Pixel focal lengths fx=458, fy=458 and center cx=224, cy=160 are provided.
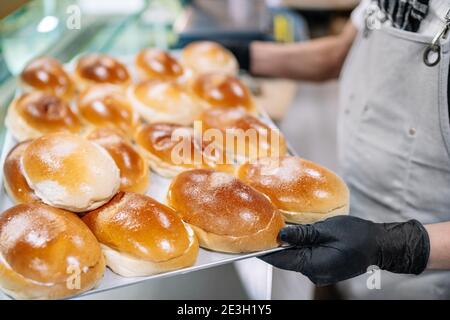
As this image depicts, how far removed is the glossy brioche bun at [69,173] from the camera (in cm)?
111

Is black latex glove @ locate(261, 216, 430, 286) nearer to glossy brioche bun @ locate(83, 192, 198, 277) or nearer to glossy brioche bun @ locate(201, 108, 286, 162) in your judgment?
glossy brioche bun @ locate(83, 192, 198, 277)

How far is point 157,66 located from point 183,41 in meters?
0.79

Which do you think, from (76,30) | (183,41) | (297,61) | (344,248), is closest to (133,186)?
(344,248)

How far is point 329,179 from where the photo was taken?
130cm

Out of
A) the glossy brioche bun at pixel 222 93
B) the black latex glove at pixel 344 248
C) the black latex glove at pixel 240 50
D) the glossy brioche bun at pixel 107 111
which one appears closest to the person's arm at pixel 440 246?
the black latex glove at pixel 344 248

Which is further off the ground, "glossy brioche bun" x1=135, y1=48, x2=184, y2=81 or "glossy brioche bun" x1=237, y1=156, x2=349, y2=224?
"glossy brioche bun" x1=135, y1=48, x2=184, y2=81

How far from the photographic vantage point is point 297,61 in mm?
2457

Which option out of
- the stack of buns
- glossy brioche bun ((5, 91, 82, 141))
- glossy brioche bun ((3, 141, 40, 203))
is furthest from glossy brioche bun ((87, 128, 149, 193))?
glossy brioche bun ((3, 141, 40, 203))

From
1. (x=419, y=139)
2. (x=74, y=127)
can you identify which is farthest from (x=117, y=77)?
(x=419, y=139)

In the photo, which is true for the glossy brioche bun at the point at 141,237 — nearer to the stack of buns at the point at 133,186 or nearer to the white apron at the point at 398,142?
the stack of buns at the point at 133,186

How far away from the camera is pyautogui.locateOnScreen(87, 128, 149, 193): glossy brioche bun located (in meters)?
1.29

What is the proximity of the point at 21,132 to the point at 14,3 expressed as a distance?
426 millimetres

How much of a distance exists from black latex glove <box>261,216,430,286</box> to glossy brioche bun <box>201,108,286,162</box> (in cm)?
37
